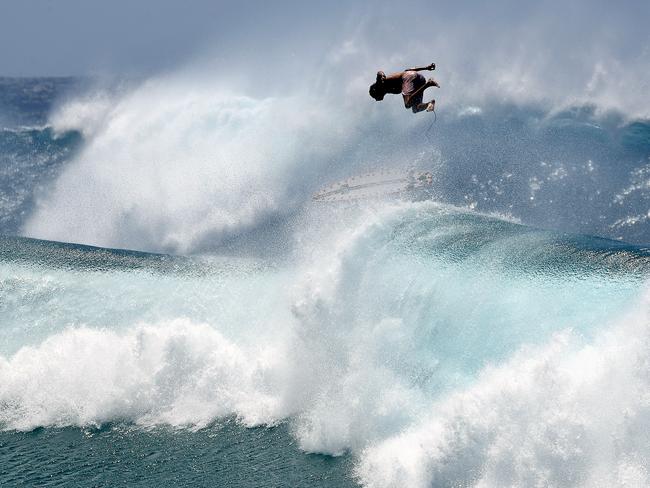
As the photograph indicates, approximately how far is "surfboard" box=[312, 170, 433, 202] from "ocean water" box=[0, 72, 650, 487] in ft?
2.48

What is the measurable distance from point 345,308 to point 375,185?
12518 mm

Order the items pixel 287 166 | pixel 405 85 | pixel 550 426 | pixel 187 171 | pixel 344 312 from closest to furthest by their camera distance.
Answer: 1. pixel 405 85
2. pixel 550 426
3. pixel 344 312
4. pixel 287 166
5. pixel 187 171

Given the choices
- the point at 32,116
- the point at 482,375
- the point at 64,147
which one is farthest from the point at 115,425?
the point at 32,116

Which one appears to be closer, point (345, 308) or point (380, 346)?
point (380, 346)

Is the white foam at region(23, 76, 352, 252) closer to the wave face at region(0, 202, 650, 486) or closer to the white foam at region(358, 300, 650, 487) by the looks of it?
the wave face at region(0, 202, 650, 486)

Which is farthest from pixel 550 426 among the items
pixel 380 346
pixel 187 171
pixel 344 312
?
pixel 187 171

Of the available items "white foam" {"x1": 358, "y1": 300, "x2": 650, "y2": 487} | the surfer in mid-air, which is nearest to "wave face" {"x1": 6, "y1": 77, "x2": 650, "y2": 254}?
"white foam" {"x1": 358, "y1": 300, "x2": 650, "y2": 487}

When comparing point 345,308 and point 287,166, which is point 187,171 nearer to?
point 287,166

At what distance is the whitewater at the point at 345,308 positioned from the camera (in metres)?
20.7

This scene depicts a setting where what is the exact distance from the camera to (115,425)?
26234 mm

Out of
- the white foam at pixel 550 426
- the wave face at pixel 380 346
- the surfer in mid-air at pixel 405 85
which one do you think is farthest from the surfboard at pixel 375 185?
the surfer in mid-air at pixel 405 85

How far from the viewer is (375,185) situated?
124ft

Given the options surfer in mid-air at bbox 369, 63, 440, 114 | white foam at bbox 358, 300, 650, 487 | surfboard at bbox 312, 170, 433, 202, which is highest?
surfer in mid-air at bbox 369, 63, 440, 114

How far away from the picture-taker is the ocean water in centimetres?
2066
